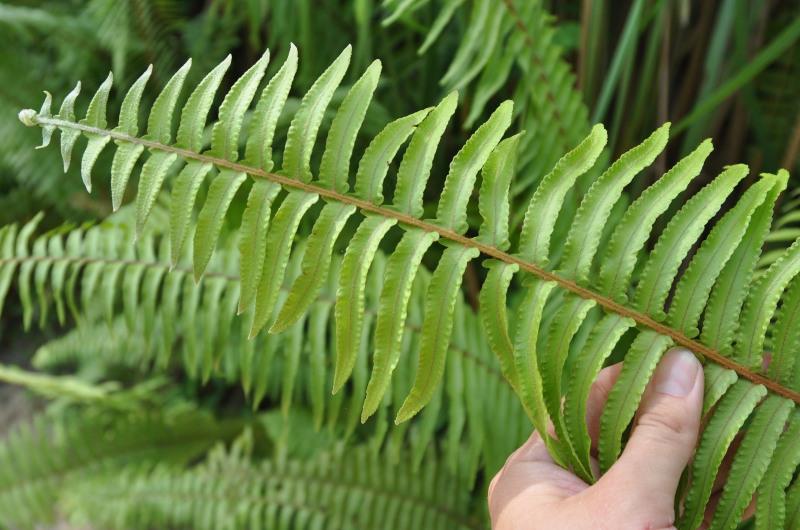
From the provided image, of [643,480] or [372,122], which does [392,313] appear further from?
[372,122]

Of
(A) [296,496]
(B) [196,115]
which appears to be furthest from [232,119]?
(A) [296,496]

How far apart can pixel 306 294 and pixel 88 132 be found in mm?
272

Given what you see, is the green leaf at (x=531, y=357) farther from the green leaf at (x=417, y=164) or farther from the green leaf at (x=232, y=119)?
the green leaf at (x=232, y=119)

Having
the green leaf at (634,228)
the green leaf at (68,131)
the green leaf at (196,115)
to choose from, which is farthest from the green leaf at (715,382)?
the green leaf at (68,131)

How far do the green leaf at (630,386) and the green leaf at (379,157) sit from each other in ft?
0.98

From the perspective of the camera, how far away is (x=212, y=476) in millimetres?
1566

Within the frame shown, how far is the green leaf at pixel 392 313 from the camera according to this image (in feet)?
2.19

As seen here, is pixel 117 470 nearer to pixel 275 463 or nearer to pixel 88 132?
pixel 275 463

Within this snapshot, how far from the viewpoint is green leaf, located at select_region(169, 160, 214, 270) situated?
70cm

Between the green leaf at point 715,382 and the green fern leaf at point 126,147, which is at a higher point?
the green fern leaf at point 126,147

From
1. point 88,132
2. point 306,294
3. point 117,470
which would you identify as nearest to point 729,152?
point 306,294

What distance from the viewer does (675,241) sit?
681 millimetres

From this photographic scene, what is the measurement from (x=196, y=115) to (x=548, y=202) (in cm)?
37

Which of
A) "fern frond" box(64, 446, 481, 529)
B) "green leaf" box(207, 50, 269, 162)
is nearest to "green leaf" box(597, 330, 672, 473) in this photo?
"green leaf" box(207, 50, 269, 162)
